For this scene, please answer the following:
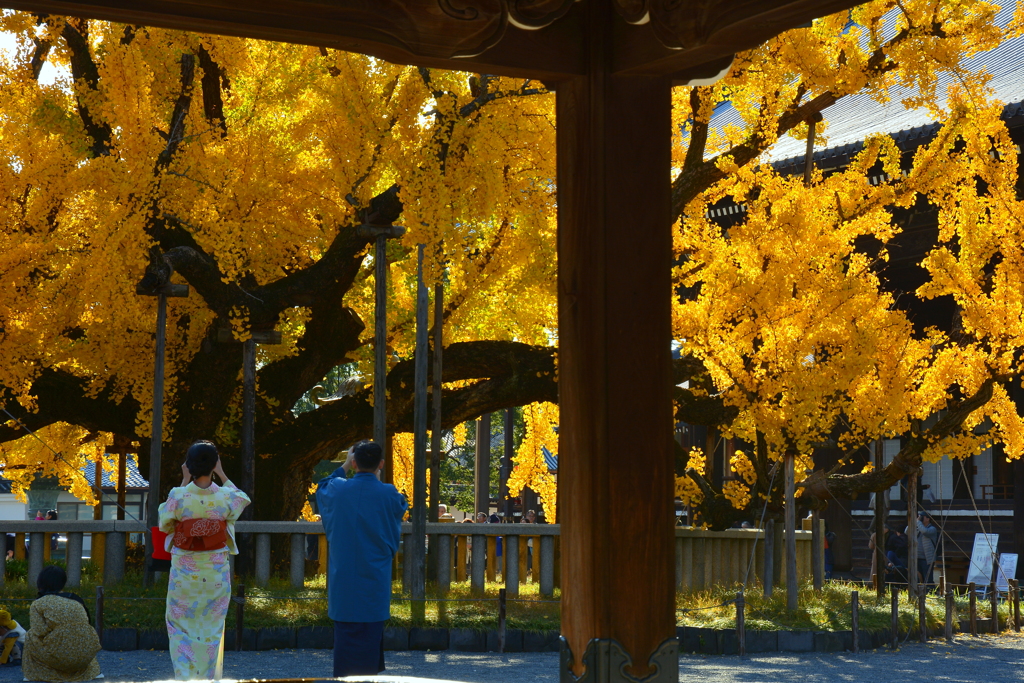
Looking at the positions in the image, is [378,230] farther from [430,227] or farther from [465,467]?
[465,467]

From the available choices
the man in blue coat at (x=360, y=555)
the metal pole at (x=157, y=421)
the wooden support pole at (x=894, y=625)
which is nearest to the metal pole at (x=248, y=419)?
the metal pole at (x=157, y=421)

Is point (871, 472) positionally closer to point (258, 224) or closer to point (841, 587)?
point (841, 587)

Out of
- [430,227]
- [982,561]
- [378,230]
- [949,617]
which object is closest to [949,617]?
[949,617]

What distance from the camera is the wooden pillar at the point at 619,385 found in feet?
11.4

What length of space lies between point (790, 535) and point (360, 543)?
6.04m

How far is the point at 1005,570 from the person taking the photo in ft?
44.5

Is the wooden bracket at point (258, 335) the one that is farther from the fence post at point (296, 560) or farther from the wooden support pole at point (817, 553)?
the wooden support pole at point (817, 553)

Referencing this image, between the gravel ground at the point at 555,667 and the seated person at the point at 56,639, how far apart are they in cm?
58

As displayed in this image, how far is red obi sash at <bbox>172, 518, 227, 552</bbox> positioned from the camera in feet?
17.5

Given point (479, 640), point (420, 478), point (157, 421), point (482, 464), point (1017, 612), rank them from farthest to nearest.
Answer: point (482, 464), point (1017, 612), point (157, 421), point (420, 478), point (479, 640)

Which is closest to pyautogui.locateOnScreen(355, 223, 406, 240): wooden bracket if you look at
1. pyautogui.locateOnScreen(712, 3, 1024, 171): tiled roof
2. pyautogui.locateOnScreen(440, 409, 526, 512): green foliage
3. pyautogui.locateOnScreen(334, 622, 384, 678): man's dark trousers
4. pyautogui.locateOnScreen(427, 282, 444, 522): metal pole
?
pyautogui.locateOnScreen(427, 282, 444, 522): metal pole

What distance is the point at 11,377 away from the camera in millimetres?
10383

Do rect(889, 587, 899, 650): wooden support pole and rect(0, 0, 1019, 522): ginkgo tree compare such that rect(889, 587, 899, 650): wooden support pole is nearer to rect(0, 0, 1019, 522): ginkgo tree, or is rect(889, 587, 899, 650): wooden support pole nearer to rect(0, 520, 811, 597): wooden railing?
rect(0, 0, 1019, 522): ginkgo tree

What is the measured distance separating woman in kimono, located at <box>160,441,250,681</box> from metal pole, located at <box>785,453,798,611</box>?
6.30 meters
